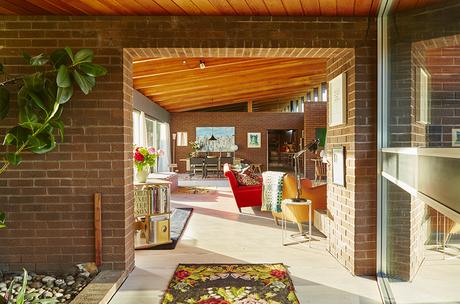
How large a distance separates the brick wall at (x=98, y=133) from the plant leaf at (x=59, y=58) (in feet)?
1.29

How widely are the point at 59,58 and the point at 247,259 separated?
2.67 meters

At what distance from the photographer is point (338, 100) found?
143 inches

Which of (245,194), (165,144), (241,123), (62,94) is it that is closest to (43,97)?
(62,94)

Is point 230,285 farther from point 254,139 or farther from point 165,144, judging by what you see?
point 254,139

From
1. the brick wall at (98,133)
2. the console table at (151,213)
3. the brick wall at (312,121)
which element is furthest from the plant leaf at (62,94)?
the brick wall at (312,121)

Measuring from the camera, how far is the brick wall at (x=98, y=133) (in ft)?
10.7

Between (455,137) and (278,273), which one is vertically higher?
(455,137)

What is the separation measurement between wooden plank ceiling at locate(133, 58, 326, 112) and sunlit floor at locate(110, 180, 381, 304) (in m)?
2.94

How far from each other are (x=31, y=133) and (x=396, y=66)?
310 centimetres

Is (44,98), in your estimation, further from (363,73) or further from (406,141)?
(406,141)

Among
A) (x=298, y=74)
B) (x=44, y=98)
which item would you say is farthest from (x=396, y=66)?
(x=298, y=74)

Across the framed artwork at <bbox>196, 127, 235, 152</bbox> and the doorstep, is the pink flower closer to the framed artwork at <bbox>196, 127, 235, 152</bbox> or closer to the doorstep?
the doorstep

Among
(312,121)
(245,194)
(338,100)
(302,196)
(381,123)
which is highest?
(312,121)

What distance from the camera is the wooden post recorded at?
3.25 meters
